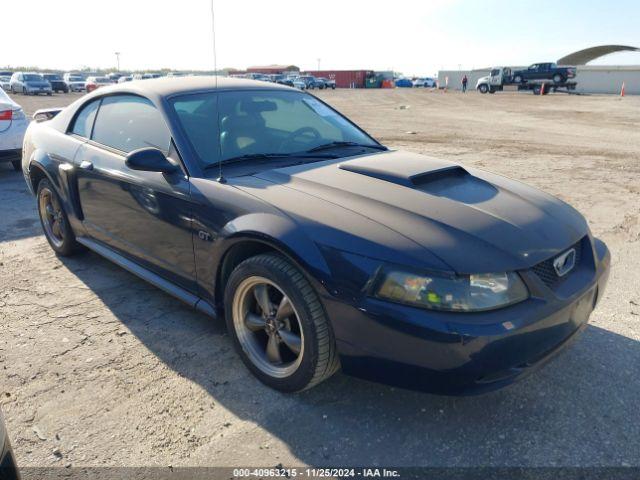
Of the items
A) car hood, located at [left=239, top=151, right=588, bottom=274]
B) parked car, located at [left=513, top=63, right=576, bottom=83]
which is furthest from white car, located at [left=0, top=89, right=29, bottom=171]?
parked car, located at [left=513, top=63, right=576, bottom=83]

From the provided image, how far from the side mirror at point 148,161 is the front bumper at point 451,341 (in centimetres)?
129

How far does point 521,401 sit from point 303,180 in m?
1.59

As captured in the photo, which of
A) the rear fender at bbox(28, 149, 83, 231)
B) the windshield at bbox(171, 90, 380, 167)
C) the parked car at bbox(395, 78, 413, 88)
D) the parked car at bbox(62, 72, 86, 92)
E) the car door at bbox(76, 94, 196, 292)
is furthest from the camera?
the parked car at bbox(395, 78, 413, 88)

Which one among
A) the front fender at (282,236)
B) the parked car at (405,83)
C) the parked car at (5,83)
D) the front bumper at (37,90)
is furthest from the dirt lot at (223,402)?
the parked car at (405,83)

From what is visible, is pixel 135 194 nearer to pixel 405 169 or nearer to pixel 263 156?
pixel 263 156

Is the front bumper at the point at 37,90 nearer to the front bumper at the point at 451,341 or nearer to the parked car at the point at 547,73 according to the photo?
the parked car at the point at 547,73

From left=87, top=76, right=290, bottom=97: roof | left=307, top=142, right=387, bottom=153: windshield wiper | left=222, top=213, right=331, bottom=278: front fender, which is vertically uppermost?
left=87, top=76, right=290, bottom=97: roof

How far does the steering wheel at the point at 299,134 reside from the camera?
10.5 ft

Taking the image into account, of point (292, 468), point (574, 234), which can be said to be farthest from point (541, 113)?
point (292, 468)

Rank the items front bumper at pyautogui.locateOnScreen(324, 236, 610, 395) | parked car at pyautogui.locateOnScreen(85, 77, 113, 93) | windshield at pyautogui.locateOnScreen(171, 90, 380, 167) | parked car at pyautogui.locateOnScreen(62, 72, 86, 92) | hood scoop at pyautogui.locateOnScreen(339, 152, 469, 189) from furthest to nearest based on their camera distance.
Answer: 1. parked car at pyautogui.locateOnScreen(62, 72, 86, 92)
2. parked car at pyautogui.locateOnScreen(85, 77, 113, 93)
3. windshield at pyautogui.locateOnScreen(171, 90, 380, 167)
4. hood scoop at pyautogui.locateOnScreen(339, 152, 469, 189)
5. front bumper at pyautogui.locateOnScreen(324, 236, 610, 395)

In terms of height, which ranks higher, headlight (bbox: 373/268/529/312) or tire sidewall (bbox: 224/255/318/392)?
headlight (bbox: 373/268/529/312)

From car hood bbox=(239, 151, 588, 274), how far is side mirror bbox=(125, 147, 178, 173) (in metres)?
0.54

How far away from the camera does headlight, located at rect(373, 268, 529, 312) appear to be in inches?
77.8

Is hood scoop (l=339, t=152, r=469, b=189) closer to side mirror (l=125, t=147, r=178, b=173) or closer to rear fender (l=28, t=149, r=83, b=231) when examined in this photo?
side mirror (l=125, t=147, r=178, b=173)
